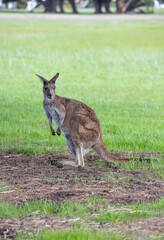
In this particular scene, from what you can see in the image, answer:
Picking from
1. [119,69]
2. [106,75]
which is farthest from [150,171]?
[119,69]

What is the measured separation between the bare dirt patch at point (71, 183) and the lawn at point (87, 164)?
11 millimetres

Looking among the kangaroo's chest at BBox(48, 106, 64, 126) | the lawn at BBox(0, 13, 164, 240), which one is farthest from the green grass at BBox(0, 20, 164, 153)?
the kangaroo's chest at BBox(48, 106, 64, 126)

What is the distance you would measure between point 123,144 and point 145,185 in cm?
232

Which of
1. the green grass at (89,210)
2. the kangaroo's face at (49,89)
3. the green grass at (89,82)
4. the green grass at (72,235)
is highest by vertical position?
the kangaroo's face at (49,89)

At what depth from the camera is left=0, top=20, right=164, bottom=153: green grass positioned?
8523mm

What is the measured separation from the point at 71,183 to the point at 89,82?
37.1ft

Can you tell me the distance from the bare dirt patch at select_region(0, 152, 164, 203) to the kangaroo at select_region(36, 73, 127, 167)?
9.5 inches

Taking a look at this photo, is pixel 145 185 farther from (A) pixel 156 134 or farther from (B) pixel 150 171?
(A) pixel 156 134

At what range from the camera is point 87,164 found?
6824 mm

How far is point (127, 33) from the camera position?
38938mm

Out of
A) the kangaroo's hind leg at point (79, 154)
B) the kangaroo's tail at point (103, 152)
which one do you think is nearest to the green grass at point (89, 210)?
the kangaroo's hind leg at point (79, 154)

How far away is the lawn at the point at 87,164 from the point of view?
4.49 meters

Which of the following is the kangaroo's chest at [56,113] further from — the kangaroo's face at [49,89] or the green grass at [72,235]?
the green grass at [72,235]

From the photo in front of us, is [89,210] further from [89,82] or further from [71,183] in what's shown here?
[89,82]
